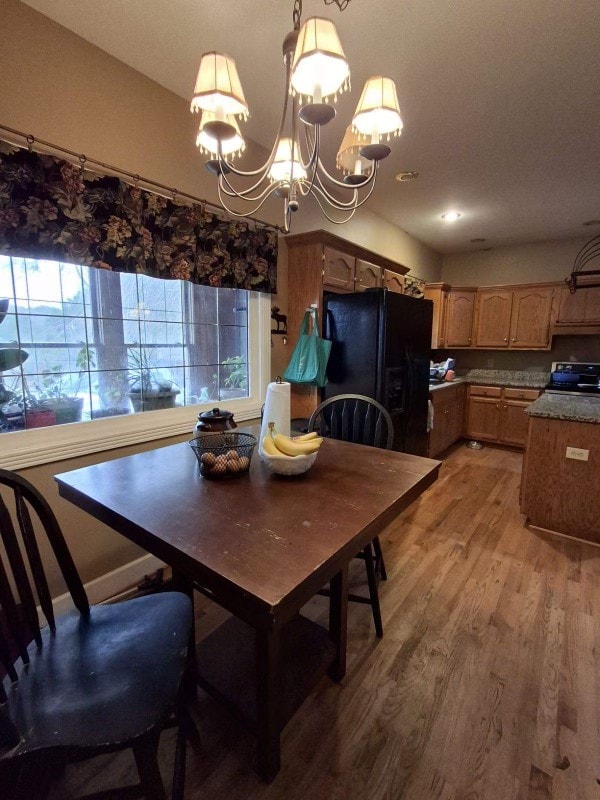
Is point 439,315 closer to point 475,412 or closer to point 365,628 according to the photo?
point 475,412

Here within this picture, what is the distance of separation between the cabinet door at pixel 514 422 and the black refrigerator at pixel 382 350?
1.98 metres

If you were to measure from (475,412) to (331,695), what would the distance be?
13.0 feet

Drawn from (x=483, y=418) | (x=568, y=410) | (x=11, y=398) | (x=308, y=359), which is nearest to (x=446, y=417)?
(x=483, y=418)

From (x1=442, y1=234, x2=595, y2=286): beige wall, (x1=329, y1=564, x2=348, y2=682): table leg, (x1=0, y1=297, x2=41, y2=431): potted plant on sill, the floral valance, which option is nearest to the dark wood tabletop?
(x1=329, y1=564, x2=348, y2=682): table leg

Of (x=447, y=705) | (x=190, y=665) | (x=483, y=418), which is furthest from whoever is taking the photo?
(x=483, y=418)

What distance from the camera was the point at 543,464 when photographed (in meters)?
2.53

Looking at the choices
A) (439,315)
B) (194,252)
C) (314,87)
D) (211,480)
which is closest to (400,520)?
(211,480)

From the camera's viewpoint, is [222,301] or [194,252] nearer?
[194,252]

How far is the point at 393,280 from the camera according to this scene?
3.60 meters

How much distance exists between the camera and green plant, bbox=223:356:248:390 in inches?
101

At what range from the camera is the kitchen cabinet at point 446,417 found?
3809mm

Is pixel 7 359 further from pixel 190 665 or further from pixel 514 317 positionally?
pixel 514 317

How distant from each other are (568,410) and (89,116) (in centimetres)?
316

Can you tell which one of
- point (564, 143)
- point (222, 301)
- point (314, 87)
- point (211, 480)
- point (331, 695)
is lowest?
point (331, 695)
